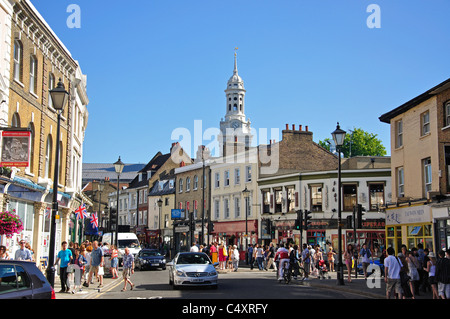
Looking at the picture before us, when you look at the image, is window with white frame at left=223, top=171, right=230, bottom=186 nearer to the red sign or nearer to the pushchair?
the pushchair

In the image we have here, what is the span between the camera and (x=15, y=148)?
18406 mm

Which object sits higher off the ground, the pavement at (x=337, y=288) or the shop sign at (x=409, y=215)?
the shop sign at (x=409, y=215)

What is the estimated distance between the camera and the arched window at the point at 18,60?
72.7ft

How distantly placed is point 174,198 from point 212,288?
153 ft

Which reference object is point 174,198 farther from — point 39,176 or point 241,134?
point 241,134

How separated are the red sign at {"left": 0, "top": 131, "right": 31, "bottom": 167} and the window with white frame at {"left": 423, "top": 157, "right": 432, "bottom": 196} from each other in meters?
19.4

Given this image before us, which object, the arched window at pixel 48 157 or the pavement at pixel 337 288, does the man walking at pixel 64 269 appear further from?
the arched window at pixel 48 157

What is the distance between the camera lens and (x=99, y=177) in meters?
119

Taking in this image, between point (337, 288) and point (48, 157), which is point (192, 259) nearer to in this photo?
point (337, 288)

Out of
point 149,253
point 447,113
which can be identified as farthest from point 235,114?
point 447,113

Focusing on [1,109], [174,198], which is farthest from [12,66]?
[174,198]

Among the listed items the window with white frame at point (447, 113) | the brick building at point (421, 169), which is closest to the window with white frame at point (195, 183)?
the brick building at point (421, 169)

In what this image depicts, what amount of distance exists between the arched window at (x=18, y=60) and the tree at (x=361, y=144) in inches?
2208
